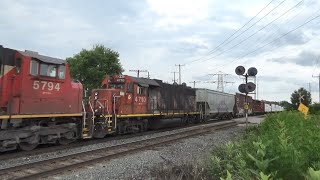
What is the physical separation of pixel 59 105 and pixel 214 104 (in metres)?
25.0

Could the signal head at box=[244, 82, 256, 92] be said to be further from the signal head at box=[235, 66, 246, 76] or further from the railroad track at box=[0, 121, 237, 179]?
the railroad track at box=[0, 121, 237, 179]

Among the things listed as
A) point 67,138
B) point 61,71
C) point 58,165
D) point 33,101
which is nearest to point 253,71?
point 61,71

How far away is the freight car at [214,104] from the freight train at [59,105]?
10.5 m

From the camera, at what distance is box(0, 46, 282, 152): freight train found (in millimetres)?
12516

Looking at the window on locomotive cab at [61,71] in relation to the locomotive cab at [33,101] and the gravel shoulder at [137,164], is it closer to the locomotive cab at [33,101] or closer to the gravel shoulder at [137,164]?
the locomotive cab at [33,101]

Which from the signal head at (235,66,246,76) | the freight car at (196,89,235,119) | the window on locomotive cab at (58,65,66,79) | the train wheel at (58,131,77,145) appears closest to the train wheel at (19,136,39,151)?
the train wheel at (58,131,77,145)

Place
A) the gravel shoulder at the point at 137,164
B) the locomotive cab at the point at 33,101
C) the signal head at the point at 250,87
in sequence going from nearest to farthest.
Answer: the gravel shoulder at the point at 137,164 → the locomotive cab at the point at 33,101 → the signal head at the point at 250,87

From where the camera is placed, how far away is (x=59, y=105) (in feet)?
47.6

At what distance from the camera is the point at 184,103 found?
29.0 meters

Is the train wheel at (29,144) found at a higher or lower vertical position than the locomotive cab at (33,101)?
lower

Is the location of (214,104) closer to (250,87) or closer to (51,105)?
(250,87)

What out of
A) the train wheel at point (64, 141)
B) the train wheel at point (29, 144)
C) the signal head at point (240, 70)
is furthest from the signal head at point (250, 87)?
the train wheel at point (29, 144)

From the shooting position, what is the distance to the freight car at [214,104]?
34.5m

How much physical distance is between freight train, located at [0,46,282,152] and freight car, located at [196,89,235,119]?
1051 centimetres
